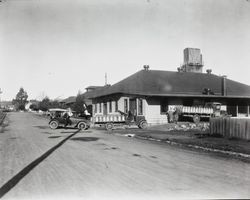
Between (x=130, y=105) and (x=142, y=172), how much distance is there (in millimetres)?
23485

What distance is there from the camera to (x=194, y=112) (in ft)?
92.7

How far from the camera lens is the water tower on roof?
4525cm

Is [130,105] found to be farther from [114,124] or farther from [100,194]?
[100,194]

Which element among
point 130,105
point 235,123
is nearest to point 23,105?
point 130,105

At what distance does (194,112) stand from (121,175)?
21.7m

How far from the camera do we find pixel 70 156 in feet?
35.3

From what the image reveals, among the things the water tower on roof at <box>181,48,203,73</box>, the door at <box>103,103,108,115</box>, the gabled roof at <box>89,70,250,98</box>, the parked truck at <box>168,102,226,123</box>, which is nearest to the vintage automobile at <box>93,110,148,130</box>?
the gabled roof at <box>89,70,250,98</box>

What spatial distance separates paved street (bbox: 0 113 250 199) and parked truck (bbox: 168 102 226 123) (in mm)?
16989

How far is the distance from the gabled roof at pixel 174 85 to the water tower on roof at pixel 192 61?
547 cm

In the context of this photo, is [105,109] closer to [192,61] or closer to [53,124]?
[53,124]

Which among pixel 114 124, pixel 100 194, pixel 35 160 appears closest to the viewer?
pixel 100 194

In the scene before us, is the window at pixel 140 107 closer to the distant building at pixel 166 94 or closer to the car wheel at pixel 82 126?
the distant building at pixel 166 94

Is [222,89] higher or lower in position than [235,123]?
higher

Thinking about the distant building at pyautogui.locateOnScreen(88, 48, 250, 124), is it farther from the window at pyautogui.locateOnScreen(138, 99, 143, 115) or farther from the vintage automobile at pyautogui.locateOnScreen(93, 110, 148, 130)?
the vintage automobile at pyautogui.locateOnScreen(93, 110, 148, 130)
